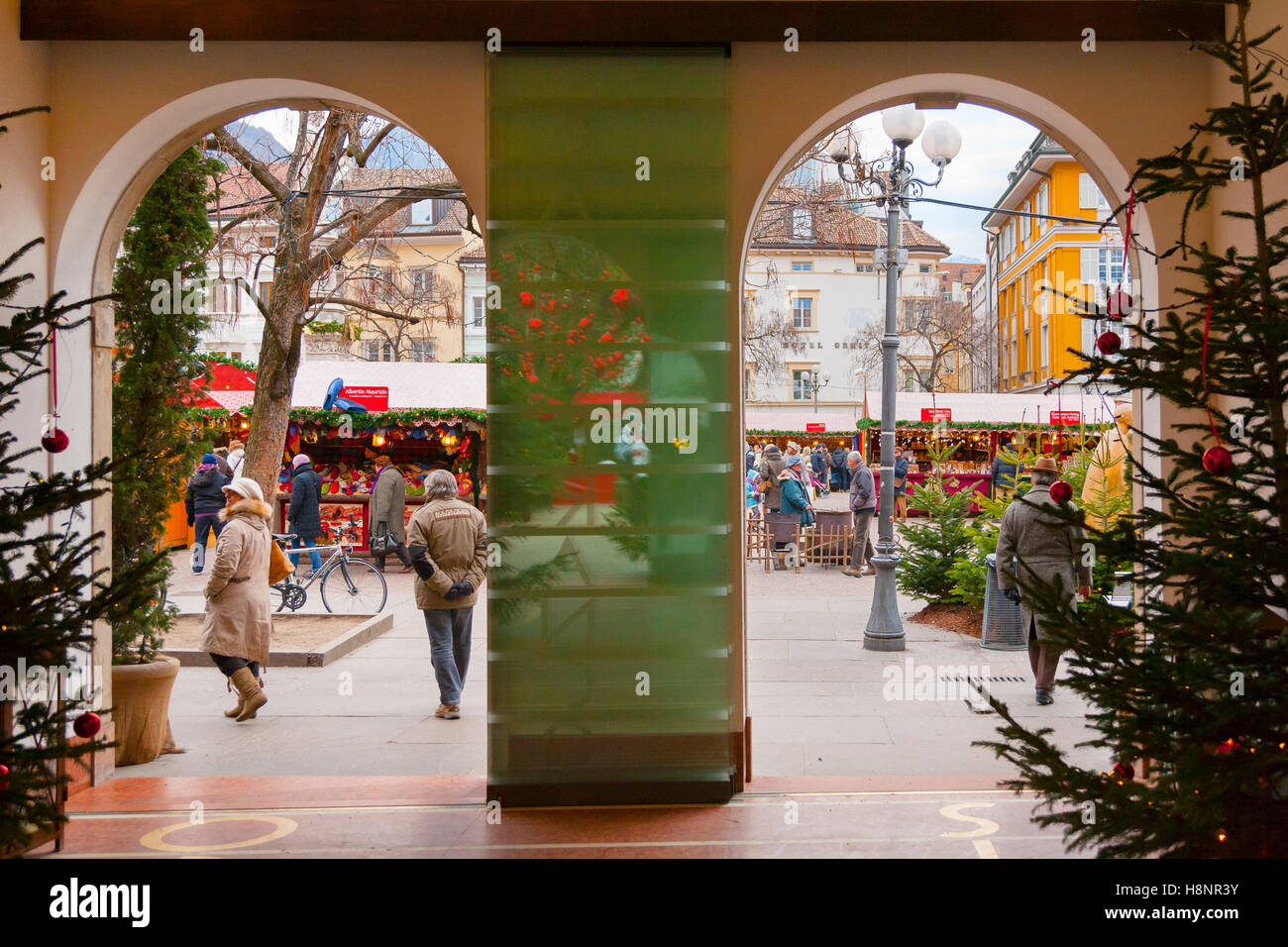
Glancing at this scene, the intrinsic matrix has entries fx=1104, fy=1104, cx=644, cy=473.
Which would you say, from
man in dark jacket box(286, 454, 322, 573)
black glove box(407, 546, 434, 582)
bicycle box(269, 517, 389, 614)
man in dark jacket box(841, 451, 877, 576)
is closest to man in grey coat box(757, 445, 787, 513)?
man in dark jacket box(841, 451, 877, 576)

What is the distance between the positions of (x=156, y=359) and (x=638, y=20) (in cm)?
401

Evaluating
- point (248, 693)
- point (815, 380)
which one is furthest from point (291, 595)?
point (815, 380)

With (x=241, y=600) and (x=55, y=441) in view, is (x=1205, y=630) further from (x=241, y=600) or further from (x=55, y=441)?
(x=241, y=600)

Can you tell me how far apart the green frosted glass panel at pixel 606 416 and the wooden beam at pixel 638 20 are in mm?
149

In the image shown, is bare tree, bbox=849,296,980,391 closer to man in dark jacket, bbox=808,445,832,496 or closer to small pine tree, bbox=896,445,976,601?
man in dark jacket, bbox=808,445,832,496

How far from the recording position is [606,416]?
222 inches

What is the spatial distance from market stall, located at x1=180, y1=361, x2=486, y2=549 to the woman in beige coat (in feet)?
31.3

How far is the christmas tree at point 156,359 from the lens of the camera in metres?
7.28

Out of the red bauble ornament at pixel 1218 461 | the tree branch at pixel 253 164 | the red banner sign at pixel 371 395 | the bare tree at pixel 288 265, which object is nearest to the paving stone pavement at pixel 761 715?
the bare tree at pixel 288 265

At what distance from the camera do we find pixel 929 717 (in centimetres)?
798

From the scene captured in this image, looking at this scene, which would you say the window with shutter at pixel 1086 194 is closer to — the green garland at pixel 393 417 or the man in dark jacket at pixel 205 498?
the green garland at pixel 393 417

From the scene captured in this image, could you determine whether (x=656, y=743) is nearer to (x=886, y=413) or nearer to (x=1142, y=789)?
(x=1142, y=789)

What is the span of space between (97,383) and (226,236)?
8667 millimetres
